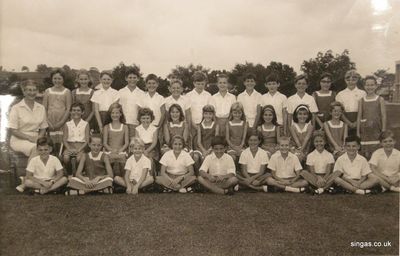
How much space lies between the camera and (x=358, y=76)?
19.9 feet

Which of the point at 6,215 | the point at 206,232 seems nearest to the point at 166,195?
the point at 206,232

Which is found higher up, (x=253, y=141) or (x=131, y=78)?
(x=131, y=78)

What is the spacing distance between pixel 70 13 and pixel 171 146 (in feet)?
6.92

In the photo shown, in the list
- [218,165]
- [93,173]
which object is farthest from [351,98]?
[93,173]

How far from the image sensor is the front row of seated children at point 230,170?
207 inches

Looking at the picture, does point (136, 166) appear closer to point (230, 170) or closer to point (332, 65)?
point (230, 170)

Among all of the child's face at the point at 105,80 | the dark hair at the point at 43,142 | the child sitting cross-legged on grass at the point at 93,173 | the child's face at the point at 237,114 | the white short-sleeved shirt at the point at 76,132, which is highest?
the child's face at the point at 105,80

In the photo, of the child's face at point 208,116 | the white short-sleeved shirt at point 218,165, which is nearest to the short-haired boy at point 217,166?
the white short-sleeved shirt at point 218,165

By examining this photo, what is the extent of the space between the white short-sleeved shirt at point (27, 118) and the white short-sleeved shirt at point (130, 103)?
1.08 meters

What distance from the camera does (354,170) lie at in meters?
5.45

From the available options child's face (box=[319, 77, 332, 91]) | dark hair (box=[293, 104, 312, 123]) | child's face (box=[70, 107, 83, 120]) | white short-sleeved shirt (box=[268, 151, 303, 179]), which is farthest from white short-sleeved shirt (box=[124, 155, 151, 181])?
child's face (box=[319, 77, 332, 91])

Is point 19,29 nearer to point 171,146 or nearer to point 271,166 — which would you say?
point 171,146

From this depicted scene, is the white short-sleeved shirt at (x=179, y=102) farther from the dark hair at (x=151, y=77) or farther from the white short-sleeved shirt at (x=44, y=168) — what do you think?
the white short-sleeved shirt at (x=44, y=168)

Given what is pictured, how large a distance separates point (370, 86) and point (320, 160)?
4.15 ft
